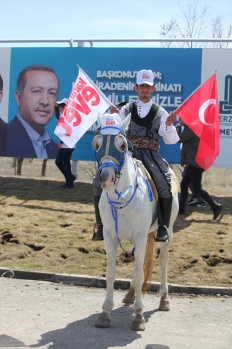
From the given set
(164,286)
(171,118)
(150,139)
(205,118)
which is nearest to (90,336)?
(164,286)

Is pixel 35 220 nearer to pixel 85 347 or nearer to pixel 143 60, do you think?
pixel 143 60

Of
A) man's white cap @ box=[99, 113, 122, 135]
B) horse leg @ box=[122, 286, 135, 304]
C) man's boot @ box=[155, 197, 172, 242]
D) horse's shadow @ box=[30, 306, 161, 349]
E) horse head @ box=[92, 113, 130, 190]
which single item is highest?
man's white cap @ box=[99, 113, 122, 135]

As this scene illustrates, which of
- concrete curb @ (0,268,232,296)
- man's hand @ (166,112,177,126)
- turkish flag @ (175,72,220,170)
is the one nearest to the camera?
man's hand @ (166,112,177,126)

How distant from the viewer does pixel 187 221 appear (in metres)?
13.8

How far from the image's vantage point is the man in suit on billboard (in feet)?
57.9

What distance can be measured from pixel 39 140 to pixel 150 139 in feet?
29.0

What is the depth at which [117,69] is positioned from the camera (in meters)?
17.2

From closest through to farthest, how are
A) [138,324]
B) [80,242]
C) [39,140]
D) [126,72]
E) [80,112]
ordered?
[138,324], [80,112], [80,242], [126,72], [39,140]

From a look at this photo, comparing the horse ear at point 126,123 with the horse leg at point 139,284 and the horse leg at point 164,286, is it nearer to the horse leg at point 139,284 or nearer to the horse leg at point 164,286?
the horse leg at point 139,284

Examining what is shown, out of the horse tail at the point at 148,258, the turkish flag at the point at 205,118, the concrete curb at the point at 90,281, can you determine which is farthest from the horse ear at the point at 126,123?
the concrete curb at the point at 90,281

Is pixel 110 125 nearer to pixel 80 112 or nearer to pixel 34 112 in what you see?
pixel 80 112

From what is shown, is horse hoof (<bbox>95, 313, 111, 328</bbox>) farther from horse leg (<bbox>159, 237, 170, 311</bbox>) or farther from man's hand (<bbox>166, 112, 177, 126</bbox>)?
man's hand (<bbox>166, 112, 177, 126</bbox>)

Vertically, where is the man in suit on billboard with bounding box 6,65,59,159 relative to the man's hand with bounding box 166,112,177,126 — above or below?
above

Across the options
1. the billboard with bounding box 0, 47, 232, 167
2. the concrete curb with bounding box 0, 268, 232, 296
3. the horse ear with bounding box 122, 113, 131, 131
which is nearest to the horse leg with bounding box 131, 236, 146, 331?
the horse ear with bounding box 122, 113, 131, 131
